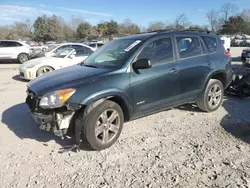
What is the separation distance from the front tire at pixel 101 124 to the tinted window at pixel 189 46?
1.79 metres

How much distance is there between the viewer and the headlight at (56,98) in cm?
338

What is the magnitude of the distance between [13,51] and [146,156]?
15.2 meters

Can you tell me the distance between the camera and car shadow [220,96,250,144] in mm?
4250

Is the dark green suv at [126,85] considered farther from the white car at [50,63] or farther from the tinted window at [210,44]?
the white car at [50,63]

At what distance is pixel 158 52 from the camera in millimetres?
4273

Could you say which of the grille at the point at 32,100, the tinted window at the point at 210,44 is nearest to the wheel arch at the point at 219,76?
the tinted window at the point at 210,44

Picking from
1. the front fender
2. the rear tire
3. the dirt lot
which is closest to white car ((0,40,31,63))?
the rear tire

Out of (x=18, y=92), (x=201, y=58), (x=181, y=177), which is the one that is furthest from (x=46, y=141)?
(x=18, y=92)

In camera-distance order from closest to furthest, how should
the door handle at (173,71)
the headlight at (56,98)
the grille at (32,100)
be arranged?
1. the headlight at (56,98)
2. the grille at (32,100)
3. the door handle at (173,71)

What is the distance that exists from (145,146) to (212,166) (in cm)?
106

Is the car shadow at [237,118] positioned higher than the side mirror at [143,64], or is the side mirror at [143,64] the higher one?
the side mirror at [143,64]

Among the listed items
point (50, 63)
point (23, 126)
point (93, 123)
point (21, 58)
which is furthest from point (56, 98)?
point (21, 58)

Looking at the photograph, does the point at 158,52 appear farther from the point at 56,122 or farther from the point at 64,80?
the point at 56,122

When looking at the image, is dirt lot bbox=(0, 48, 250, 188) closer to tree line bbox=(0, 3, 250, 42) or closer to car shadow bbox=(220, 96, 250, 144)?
car shadow bbox=(220, 96, 250, 144)
